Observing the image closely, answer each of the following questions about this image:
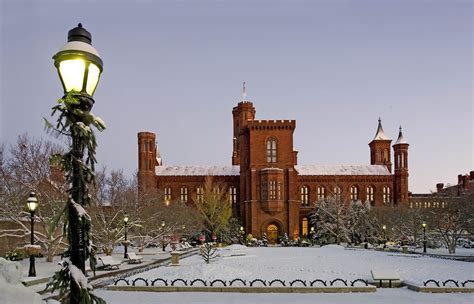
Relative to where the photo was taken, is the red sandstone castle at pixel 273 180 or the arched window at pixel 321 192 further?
the arched window at pixel 321 192

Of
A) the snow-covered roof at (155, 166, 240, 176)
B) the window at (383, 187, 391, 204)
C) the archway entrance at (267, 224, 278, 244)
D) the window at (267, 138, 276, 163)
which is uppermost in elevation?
the window at (267, 138, 276, 163)

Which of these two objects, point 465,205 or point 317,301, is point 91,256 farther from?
point 465,205

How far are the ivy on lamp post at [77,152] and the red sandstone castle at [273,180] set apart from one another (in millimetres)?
58217

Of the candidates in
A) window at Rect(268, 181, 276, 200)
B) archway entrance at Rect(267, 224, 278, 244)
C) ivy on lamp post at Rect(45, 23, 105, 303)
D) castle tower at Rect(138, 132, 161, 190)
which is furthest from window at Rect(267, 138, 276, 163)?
ivy on lamp post at Rect(45, 23, 105, 303)

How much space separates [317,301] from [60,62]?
11156mm

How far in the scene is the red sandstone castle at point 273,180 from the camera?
6250cm

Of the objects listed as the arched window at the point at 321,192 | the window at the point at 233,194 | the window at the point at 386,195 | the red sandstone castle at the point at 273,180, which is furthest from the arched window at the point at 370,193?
the window at the point at 233,194

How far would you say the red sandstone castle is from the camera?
62500mm

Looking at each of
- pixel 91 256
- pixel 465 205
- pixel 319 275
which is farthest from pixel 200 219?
pixel 91 256

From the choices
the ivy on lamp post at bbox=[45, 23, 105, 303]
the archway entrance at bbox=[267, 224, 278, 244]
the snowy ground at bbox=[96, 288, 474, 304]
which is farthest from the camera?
the archway entrance at bbox=[267, 224, 278, 244]

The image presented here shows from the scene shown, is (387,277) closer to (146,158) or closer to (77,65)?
(77,65)

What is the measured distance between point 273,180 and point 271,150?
418cm

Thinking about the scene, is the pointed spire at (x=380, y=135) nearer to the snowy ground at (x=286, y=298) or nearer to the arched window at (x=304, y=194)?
the arched window at (x=304, y=194)

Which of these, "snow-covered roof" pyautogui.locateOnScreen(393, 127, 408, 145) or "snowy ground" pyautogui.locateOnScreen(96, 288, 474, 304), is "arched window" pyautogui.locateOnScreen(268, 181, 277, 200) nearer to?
"snow-covered roof" pyautogui.locateOnScreen(393, 127, 408, 145)
